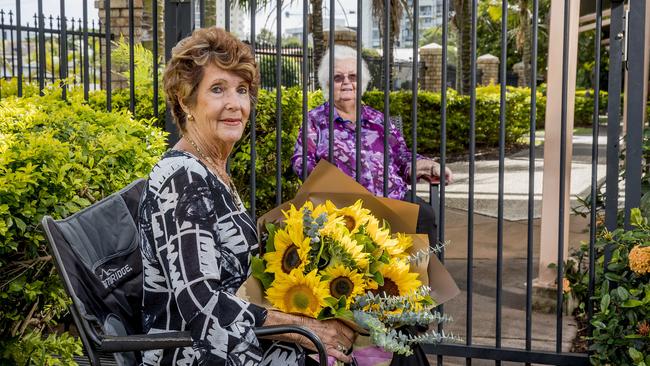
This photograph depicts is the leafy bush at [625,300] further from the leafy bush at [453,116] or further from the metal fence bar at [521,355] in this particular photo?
the leafy bush at [453,116]

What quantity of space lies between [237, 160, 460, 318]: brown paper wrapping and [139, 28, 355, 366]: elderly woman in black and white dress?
158mm

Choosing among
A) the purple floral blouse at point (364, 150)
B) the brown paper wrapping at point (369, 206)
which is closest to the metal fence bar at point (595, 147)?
the purple floral blouse at point (364, 150)

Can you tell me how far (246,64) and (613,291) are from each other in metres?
2.12

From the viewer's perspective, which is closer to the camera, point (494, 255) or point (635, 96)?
point (635, 96)

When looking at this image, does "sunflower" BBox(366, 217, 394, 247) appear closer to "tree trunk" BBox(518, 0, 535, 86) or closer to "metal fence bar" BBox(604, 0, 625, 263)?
"metal fence bar" BBox(604, 0, 625, 263)

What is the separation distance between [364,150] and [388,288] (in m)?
2.42

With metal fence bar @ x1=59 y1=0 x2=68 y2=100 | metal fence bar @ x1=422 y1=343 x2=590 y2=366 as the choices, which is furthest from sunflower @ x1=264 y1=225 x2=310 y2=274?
metal fence bar @ x1=59 y1=0 x2=68 y2=100

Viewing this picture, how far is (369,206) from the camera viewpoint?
7.64ft

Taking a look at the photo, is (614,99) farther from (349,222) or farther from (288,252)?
(288,252)

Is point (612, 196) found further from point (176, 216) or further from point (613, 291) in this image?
point (176, 216)

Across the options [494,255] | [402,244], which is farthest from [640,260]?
[494,255]

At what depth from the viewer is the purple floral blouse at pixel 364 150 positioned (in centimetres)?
430

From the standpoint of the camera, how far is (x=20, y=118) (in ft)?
10.4

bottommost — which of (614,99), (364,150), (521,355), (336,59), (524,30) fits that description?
(521,355)
